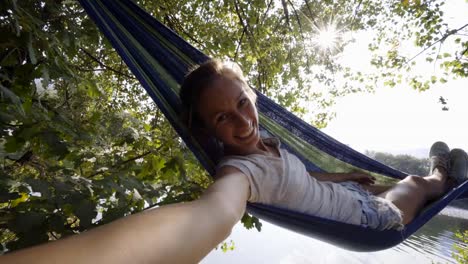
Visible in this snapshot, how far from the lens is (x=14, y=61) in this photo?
38.4 inches

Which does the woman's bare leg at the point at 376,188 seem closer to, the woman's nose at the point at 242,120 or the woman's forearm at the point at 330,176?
the woman's forearm at the point at 330,176

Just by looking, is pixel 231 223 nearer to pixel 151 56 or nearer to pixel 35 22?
pixel 35 22

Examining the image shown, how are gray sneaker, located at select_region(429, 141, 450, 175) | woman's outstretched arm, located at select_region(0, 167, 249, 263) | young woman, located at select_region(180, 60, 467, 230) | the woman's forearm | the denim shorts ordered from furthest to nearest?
gray sneaker, located at select_region(429, 141, 450, 175)
the woman's forearm
the denim shorts
young woman, located at select_region(180, 60, 467, 230)
woman's outstretched arm, located at select_region(0, 167, 249, 263)

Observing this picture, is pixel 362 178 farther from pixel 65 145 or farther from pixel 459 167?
pixel 65 145

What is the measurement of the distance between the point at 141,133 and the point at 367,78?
4239mm

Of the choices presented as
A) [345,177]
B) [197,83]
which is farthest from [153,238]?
[345,177]

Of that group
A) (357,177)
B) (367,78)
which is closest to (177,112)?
(357,177)

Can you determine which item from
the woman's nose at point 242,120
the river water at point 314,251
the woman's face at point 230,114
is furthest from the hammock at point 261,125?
the river water at point 314,251

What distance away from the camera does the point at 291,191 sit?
1.21 m

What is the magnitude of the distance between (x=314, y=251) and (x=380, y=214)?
26.5 m

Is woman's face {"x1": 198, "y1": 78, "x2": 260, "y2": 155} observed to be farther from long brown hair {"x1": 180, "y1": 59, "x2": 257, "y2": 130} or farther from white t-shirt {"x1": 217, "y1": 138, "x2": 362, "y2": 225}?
white t-shirt {"x1": 217, "y1": 138, "x2": 362, "y2": 225}

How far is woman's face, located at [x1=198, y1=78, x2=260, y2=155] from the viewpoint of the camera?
1.29 meters

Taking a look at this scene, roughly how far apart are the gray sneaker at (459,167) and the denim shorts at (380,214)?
808mm

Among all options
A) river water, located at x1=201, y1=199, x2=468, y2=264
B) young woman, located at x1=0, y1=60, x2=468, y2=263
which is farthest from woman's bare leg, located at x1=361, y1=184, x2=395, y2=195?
river water, located at x1=201, y1=199, x2=468, y2=264
